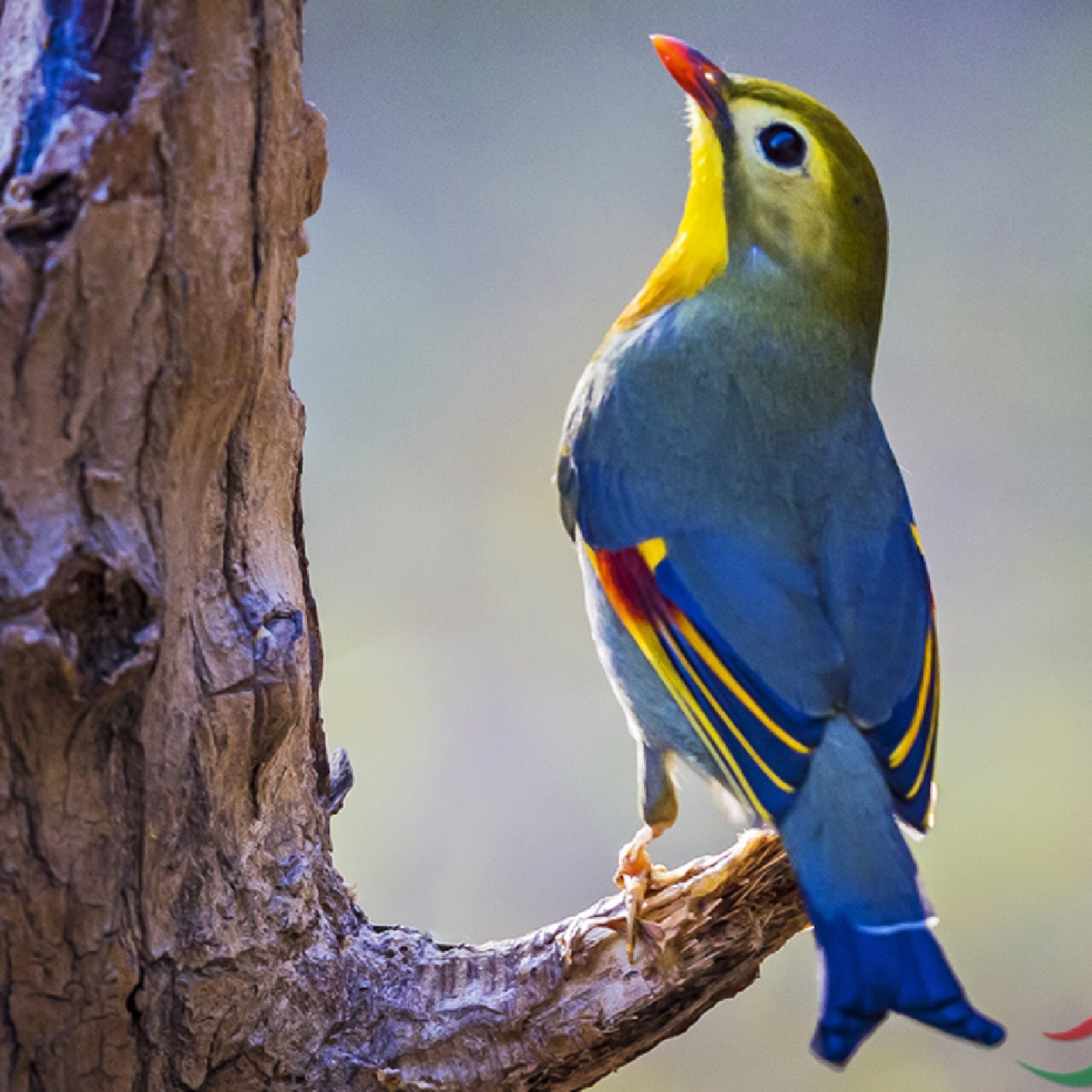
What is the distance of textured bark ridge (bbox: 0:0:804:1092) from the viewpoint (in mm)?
1074

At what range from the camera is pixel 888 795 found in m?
1.33

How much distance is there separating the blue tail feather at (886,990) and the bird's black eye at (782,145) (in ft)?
2.90

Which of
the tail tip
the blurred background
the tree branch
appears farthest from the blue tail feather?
the blurred background

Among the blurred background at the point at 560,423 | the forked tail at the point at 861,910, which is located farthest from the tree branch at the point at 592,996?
the blurred background at the point at 560,423

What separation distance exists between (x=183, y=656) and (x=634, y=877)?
61cm

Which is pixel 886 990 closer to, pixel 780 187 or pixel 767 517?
pixel 767 517

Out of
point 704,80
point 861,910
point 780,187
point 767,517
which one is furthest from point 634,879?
point 704,80

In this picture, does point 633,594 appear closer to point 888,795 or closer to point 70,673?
point 888,795

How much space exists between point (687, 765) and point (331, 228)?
167cm

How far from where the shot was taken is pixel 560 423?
2.73 metres

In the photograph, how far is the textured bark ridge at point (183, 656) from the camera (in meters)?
1.07

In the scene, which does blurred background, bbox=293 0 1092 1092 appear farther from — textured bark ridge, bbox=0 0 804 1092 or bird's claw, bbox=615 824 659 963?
textured bark ridge, bbox=0 0 804 1092

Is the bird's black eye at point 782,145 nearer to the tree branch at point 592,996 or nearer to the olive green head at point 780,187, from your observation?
the olive green head at point 780,187

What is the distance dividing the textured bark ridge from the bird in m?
0.18
